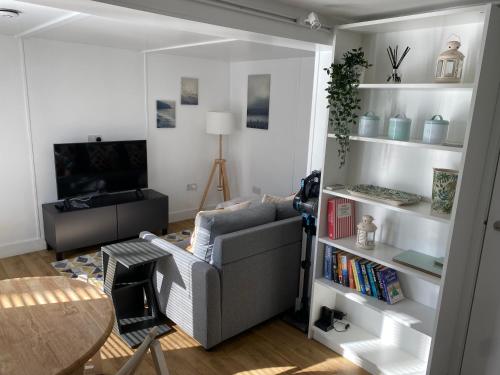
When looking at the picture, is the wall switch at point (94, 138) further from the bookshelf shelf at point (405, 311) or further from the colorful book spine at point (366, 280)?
the colorful book spine at point (366, 280)

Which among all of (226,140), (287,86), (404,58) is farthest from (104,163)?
(404,58)

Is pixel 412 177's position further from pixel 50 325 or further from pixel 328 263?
pixel 50 325

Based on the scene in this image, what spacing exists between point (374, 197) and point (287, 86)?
285cm

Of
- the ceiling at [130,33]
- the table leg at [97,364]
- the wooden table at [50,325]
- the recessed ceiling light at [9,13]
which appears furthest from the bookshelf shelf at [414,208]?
the recessed ceiling light at [9,13]

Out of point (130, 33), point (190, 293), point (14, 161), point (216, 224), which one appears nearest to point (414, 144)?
point (216, 224)

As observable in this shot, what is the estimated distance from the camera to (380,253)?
8.23 ft

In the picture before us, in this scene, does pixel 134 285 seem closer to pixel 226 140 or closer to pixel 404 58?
pixel 404 58

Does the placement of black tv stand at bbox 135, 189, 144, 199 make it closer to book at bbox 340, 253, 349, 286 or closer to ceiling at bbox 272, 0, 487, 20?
book at bbox 340, 253, 349, 286

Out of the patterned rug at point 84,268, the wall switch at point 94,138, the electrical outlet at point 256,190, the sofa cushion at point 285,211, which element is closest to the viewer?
the sofa cushion at point 285,211

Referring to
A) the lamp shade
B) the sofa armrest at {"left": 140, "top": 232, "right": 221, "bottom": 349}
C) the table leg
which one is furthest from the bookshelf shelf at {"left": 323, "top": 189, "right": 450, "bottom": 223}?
the lamp shade

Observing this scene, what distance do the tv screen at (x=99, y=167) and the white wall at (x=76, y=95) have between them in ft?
0.74

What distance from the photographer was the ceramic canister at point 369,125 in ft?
7.95

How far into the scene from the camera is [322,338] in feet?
9.39

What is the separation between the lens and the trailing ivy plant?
2.41 metres
